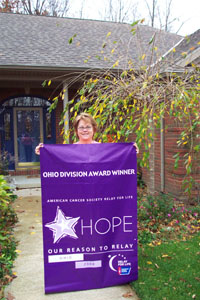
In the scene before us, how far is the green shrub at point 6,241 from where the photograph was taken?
301cm

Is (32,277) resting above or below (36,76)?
below

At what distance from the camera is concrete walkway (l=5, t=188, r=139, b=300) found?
270 cm

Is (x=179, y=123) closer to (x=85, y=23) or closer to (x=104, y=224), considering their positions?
(x=104, y=224)

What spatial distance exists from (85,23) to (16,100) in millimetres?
4528

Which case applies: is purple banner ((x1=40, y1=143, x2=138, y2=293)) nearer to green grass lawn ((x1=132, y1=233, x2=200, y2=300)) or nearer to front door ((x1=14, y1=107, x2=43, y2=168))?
green grass lawn ((x1=132, y1=233, x2=200, y2=300))

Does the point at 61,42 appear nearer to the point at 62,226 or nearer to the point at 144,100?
the point at 144,100

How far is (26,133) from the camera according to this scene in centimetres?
943

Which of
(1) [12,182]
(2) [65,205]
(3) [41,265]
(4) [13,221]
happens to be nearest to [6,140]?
(1) [12,182]

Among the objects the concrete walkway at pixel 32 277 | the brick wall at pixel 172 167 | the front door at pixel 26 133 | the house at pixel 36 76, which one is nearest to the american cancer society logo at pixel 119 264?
the concrete walkway at pixel 32 277

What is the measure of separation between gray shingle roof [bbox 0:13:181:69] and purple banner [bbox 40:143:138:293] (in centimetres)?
351

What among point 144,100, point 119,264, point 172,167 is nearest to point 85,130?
point 144,100

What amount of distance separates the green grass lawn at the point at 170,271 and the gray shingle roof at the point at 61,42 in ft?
12.0

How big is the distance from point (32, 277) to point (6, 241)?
0.89 meters

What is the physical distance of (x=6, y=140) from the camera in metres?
9.23
